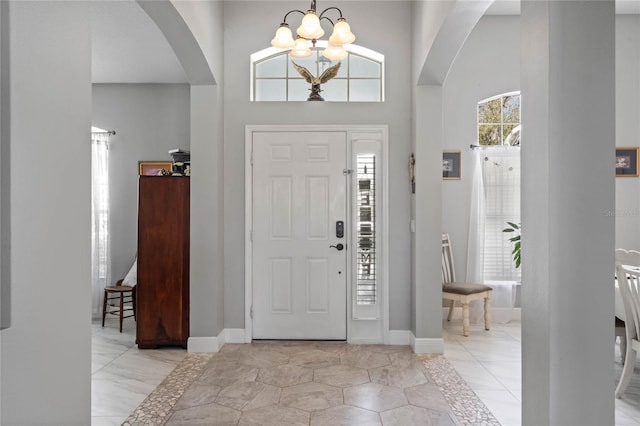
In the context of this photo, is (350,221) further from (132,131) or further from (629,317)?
(132,131)

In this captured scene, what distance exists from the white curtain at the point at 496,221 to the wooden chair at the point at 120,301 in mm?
3876

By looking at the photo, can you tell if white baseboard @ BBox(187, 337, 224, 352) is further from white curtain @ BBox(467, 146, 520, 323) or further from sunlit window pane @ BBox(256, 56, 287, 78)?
white curtain @ BBox(467, 146, 520, 323)

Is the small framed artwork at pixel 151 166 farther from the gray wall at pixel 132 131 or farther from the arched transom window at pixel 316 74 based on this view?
the arched transom window at pixel 316 74

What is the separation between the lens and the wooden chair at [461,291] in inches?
175

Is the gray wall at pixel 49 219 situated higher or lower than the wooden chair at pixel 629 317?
higher

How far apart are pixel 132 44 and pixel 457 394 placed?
14.3 ft

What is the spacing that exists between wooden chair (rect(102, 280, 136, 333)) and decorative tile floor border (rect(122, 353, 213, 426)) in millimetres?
1491

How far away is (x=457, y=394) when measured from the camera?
301cm

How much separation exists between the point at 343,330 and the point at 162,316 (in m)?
1.72

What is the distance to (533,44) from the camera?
5.52 feet

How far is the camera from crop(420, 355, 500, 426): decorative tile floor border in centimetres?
263

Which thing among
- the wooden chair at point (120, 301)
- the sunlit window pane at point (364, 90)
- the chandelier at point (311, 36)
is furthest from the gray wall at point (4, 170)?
the wooden chair at point (120, 301)

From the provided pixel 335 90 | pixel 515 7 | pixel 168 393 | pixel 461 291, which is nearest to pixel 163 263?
pixel 168 393

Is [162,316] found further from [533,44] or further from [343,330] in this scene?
[533,44]
